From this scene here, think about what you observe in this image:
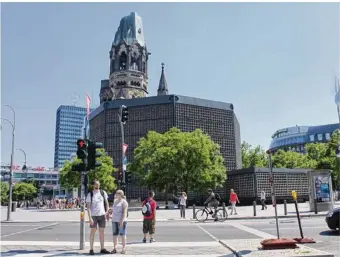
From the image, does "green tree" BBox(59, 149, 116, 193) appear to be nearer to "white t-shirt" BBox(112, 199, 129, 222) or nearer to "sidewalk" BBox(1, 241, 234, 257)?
"sidewalk" BBox(1, 241, 234, 257)

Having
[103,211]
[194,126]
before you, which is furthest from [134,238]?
[194,126]

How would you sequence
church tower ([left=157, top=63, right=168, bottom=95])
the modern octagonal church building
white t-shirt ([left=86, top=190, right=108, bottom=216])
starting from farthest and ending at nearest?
church tower ([left=157, top=63, right=168, bottom=95]), the modern octagonal church building, white t-shirt ([left=86, top=190, right=108, bottom=216])

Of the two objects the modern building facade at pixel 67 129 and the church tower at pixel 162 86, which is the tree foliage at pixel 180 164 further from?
the modern building facade at pixel 67 129

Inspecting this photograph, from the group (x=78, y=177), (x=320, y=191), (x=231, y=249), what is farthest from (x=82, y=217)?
(x=78, y=177)

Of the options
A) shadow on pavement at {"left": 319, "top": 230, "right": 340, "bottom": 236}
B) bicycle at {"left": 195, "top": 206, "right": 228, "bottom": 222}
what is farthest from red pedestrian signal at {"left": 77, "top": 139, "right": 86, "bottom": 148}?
bicycle at {"left": 195, "top": 206, "right": 228, "bottom": 222}

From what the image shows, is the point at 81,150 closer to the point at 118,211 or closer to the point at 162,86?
the point at 118,211

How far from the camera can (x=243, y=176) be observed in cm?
5088

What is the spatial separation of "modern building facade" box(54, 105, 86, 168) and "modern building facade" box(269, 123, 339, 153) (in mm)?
86363

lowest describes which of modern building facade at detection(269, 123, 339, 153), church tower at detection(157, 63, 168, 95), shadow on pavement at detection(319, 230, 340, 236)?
shadow on pavement at detection(319, 230, 340, 236)

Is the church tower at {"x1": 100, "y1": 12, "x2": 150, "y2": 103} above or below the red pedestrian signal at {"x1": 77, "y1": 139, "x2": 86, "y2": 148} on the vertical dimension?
above

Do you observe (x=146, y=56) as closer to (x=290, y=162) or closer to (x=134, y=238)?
(x=290, y=162)

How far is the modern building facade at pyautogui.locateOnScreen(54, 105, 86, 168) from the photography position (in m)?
172

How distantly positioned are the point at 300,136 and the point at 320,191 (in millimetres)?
133866

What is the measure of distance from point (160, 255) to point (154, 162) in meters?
37.7
